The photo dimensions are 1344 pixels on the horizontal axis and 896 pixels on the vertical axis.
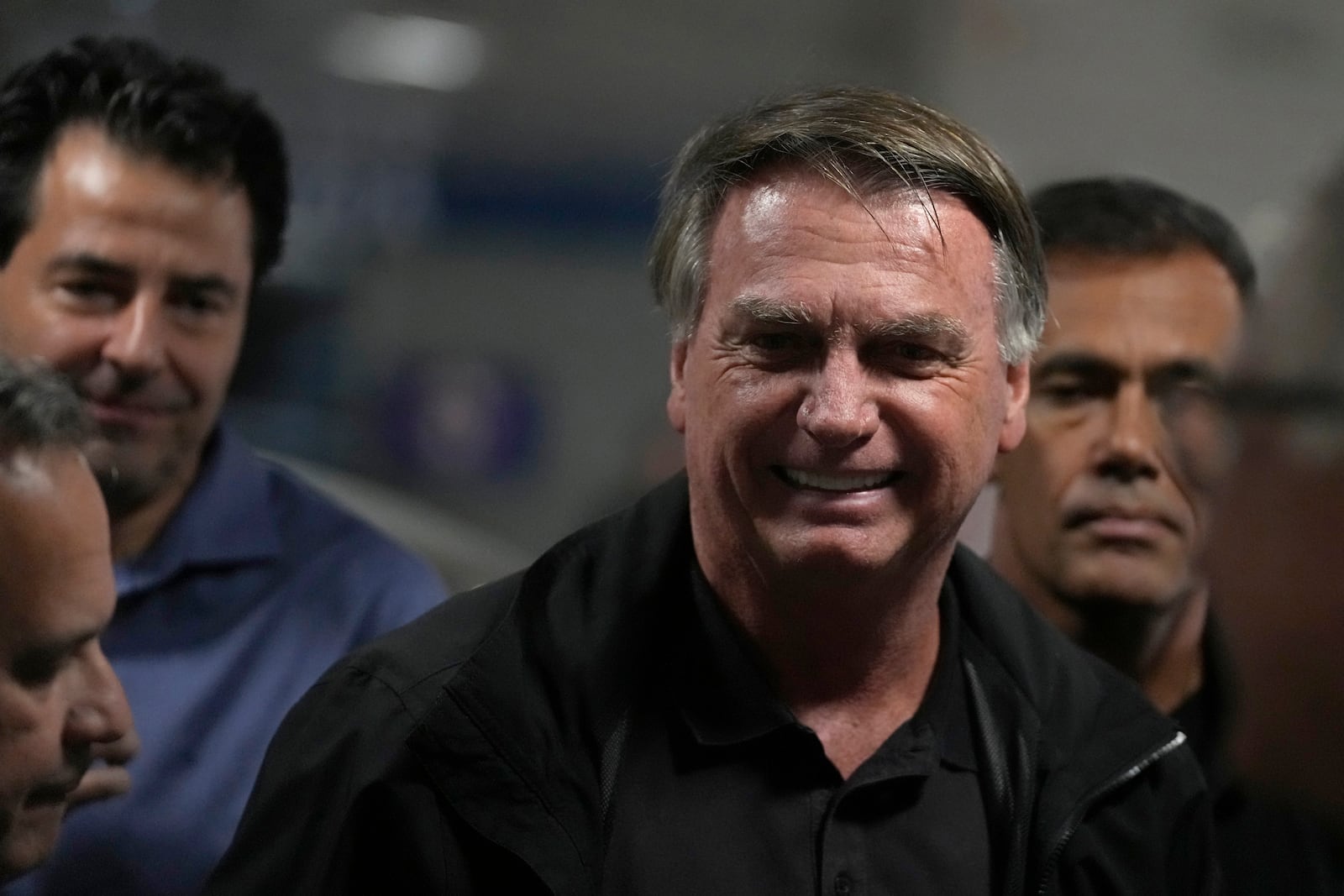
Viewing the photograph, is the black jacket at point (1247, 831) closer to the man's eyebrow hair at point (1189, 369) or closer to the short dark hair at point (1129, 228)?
the man's eyebrow hair at point (1189, 369)

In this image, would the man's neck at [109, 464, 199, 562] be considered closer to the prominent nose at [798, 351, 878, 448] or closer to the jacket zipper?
the prominent nose at [798, 351, 878, 448]

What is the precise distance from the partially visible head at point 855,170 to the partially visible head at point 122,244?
440 mm

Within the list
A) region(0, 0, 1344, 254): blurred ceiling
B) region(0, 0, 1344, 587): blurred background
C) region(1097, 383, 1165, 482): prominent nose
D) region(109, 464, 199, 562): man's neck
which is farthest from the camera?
region(0, 0, 1344, 254): blurred ceiling

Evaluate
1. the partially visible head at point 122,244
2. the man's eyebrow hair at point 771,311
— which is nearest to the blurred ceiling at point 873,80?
the partially visible head at point 122,244

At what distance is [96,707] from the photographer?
119cm

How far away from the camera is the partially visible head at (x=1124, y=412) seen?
148 centimetres

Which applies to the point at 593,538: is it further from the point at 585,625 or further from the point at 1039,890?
the point at 1039,890

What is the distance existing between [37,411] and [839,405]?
65 centimetres

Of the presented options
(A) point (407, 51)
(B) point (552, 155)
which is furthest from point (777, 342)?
(B) point (552, 155)

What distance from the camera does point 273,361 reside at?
172cm

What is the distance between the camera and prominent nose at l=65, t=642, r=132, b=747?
46.2 inches

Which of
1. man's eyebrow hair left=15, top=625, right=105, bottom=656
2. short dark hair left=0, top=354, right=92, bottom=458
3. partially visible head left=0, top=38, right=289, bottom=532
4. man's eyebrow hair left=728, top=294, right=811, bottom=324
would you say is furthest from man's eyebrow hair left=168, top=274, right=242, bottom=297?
man's eyebrow hair left=728, top=294, right=811, bottom=324

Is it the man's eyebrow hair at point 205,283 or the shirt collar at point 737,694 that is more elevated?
the man's eyebrow hair at point 205,283

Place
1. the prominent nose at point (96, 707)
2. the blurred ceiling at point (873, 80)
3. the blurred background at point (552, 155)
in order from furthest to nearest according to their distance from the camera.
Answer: the blurred ceiling at point (873, 80), the blurred background at point (552, 155), the prominent nose at point (96, 707)
